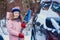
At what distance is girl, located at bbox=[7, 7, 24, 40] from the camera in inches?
64.9

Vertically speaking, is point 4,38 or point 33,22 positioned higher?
point 33,22

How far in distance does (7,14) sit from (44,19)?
26 cm

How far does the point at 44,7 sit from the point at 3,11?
11.2 inches

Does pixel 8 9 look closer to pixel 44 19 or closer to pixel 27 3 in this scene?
pixel 27 3

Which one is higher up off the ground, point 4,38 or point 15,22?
A: point 15,22

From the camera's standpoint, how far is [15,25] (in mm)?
1654

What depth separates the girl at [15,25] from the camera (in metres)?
1.65

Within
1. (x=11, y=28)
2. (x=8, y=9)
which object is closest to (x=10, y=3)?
(x=8, y=9)

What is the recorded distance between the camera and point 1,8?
1.64 meters

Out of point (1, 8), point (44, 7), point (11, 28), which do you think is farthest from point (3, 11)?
point (44, 7)

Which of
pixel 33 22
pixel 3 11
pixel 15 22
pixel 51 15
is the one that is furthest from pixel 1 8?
pixel 51 15

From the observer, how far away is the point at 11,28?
1656mm

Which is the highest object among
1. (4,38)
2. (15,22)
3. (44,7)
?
(44,7)

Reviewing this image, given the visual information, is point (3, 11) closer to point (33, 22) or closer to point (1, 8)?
point (1, 8)
